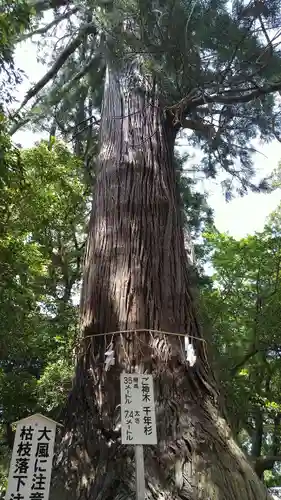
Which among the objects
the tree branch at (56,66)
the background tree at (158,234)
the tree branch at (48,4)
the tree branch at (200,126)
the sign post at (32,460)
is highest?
the tree branch at (48,4)

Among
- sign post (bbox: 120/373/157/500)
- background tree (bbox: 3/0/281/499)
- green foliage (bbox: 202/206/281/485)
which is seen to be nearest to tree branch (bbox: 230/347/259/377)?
green foliage (bbox: 202/206/281/485)

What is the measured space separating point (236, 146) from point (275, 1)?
2.36m

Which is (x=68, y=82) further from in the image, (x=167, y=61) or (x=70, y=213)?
(x=167, y=61)

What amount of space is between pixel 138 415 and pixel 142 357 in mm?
456

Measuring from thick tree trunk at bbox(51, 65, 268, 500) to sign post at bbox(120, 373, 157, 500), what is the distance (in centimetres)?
16

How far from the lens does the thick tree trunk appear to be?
212 cm

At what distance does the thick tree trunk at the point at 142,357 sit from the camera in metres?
2.12

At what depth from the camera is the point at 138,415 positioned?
2129mm

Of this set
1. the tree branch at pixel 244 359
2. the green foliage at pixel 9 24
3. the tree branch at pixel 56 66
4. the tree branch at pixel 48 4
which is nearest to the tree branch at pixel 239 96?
the green foliage at pixel 9 24

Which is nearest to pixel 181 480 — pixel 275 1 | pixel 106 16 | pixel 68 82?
pixel 275 1

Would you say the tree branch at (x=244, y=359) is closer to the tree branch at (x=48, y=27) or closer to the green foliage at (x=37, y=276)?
the green foliage at (x=37, y=276)

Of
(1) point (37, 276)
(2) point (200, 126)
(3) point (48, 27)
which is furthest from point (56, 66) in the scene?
(1) point (37, 276)

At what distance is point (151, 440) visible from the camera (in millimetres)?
2055

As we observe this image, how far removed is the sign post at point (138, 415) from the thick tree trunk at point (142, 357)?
156 millimetres
